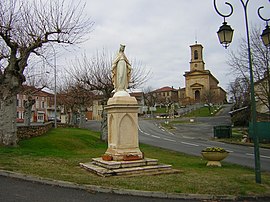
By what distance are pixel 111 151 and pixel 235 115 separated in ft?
123

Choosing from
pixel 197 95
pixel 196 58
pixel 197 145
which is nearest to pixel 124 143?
pixel 197 145

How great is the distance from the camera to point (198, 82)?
326ft

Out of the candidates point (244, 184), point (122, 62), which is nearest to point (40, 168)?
point (122, 62)

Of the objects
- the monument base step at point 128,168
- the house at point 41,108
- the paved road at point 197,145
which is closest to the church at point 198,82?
the house at point 41,108

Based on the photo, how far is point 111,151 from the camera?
34.3 ft

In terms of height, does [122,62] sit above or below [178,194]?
above

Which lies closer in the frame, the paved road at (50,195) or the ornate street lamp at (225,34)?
the paved road at (50,195)

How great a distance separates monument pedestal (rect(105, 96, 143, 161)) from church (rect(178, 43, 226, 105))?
8521 cm

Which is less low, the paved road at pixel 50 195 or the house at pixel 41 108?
the house at pixel 41 108

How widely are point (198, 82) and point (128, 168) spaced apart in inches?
3642

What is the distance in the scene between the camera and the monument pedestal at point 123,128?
10.2m

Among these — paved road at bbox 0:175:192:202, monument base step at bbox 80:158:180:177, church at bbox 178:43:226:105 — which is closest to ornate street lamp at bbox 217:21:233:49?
monument base step at bbox 80:158:180:177

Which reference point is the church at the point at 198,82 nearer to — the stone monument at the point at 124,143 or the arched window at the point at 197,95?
the arched window at the point at 197,95

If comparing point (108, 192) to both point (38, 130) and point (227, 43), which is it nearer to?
point (227, 43)
